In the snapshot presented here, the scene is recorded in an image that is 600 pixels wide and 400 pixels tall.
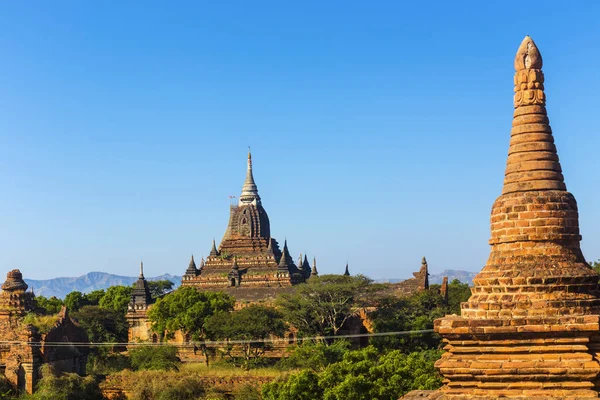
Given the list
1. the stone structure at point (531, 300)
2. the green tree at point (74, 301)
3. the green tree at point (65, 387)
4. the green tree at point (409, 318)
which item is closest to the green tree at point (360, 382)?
the green tree at point (65, 387)

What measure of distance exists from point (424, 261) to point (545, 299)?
64.1 metres

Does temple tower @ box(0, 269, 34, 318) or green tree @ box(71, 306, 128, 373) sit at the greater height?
temple tower @ box(0, 269, 34, 318)

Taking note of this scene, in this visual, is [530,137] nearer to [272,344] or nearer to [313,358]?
[313,358]

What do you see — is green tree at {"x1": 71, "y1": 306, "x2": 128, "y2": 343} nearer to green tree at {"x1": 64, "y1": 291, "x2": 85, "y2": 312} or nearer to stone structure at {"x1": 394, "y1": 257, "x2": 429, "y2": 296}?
green tree at {"x1": 64, "y1": 291, "x2": 85, "y2": 312}

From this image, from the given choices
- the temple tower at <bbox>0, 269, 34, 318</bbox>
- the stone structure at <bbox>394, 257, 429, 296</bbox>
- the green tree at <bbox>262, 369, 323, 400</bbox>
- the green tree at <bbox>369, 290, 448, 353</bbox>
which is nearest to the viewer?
the green tree at <bbox>262, 369, 323, 400</bbox>

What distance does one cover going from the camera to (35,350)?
144 feet

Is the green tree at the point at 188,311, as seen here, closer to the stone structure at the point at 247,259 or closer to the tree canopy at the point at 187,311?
the tree canopy at the point at 187,311

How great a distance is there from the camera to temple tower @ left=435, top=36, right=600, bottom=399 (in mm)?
10266

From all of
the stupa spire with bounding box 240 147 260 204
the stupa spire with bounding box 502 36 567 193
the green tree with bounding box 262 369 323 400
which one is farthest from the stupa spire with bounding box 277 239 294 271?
the stupa spire with bounding box 502 36 567 193

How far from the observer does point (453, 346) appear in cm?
1077

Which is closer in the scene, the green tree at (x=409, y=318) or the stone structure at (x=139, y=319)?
the green tree at (x=409, y=318)

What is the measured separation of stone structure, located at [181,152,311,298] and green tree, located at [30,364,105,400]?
101 feet

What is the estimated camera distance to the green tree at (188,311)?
60188 mm

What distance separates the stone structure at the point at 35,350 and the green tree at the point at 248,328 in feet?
30.0
